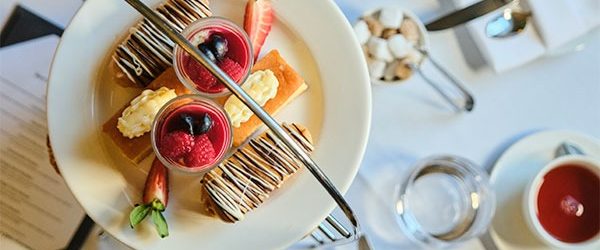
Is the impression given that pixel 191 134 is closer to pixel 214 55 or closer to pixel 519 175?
pixel 214 55

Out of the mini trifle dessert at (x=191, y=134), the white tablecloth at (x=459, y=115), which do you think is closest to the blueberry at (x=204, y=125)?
the mini trifle dessert at (x=191, y=134)

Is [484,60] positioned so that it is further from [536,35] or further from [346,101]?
[346,101]

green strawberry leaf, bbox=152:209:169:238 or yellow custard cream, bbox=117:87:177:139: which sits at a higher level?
yellow custard cream, bbox=117:87:177:139

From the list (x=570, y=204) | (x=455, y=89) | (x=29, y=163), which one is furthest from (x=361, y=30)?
(x=29, y=163)

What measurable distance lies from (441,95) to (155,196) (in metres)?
0.44

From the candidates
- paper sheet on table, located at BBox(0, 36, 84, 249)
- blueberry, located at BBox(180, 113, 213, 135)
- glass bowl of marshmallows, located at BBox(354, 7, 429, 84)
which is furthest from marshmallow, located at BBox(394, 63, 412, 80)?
paper sheet on table, located at BBox(0, 36, 84, 249)

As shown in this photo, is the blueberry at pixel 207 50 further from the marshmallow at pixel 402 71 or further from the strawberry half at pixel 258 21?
the marshmallow at pixel 402 71

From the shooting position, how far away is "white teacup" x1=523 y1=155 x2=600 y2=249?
1068 millimetres

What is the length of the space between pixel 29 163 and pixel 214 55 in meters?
0.39

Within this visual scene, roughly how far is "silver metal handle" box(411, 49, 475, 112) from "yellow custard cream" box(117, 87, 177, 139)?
0.37 m

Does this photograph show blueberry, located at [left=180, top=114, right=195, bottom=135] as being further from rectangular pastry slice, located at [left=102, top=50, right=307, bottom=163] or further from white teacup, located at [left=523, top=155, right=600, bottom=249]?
white teacup, located at [left=523, top=155, right=600, bottom=249]

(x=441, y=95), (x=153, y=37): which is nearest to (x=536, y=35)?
(x=441, y=95)

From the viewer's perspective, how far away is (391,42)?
1119 millimetres

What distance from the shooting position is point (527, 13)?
1142mm
